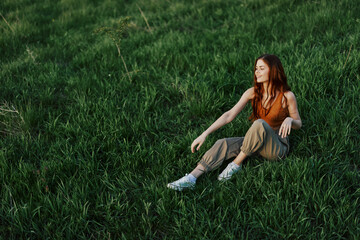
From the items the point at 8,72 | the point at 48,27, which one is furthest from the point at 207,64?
the point at 48,27

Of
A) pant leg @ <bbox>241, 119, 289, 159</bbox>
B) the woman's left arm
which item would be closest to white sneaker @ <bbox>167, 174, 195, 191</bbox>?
pant leg @ <bbox>241, 119, 289, 159</bbox>

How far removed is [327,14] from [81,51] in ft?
12.2

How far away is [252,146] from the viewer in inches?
93.0

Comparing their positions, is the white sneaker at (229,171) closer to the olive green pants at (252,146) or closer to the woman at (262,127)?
the woman at (262,127)

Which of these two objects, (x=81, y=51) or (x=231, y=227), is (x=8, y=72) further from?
(x=231, y=227)

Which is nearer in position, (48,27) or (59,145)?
(59,145)

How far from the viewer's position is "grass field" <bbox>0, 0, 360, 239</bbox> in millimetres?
2107

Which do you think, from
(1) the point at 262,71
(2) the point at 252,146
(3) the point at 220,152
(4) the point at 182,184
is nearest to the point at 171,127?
(3) the point at 220,152

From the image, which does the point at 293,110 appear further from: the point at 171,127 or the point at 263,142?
the point at 171,127

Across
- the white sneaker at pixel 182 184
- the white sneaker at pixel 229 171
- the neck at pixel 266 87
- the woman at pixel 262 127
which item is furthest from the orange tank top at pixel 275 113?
the white sneaker at pixel 182 184

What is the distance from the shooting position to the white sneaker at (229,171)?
2.41 metres

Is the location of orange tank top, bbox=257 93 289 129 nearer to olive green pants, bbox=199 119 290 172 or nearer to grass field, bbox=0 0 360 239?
olive green pants, bbox=199 119 290 172

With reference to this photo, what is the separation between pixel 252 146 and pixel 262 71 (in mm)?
633

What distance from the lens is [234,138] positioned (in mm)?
2627
